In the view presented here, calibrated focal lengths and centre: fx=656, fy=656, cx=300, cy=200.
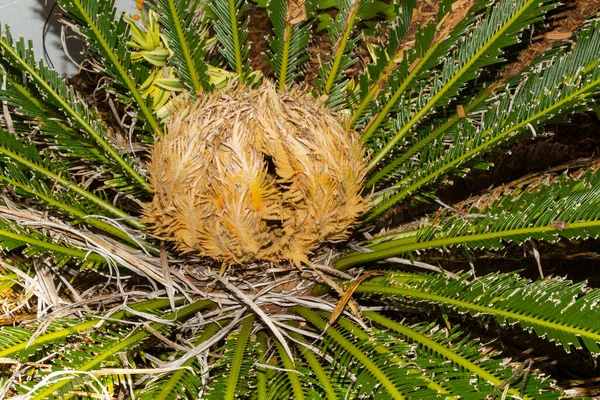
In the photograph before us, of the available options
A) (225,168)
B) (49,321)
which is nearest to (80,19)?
(225,168)

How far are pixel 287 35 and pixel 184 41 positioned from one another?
10.6 inches

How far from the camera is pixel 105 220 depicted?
1.63 m

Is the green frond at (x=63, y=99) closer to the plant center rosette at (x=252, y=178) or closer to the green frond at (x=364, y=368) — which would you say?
the plant center rosette at (x=252, y=178)

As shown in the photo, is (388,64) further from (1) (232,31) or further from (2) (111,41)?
(2) (111,41)

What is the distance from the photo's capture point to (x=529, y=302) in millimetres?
1261

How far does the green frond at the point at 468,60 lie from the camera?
4.75 feet

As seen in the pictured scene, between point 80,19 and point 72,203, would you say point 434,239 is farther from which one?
point 80,19

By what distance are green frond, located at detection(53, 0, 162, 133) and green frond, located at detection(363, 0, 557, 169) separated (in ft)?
1.92

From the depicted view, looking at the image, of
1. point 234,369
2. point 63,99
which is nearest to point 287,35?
point 63,99

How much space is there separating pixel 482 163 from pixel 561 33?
0.49 metres

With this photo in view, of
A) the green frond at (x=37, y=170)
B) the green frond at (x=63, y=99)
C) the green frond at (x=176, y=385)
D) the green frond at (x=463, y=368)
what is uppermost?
the green frond at (x=63, y=99)

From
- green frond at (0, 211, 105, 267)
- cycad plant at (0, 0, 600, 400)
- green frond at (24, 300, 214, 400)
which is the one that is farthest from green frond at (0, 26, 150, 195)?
green frond at (24, 300, 214, 400)

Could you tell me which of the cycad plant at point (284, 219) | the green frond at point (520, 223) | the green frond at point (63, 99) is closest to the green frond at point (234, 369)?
the cycad plant at point (284, 219)

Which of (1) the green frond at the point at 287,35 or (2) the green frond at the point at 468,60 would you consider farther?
(1) the green frond at the point at 287,35
